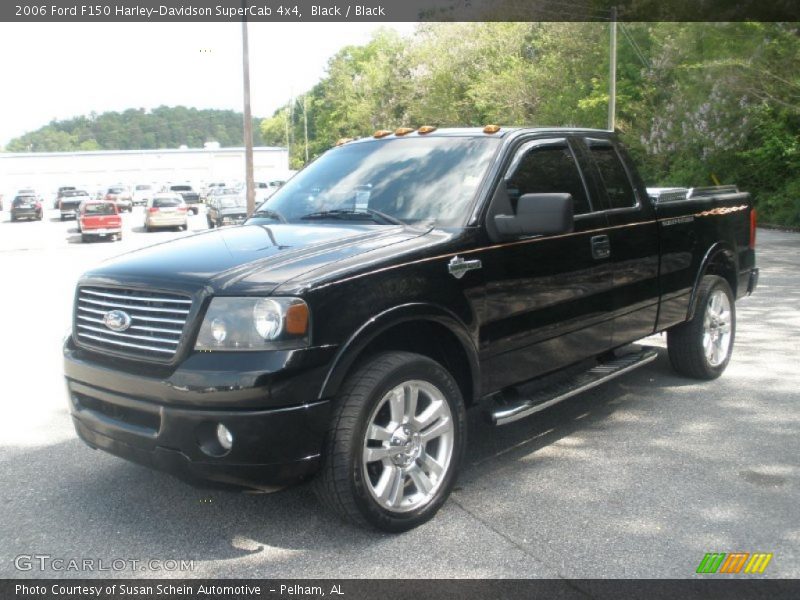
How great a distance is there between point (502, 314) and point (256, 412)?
162 cm

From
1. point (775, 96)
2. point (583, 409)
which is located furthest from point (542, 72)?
point (583, 409)

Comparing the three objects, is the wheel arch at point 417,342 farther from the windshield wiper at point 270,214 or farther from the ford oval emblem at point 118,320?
the windshield wiper at point 270,214

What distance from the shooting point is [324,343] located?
11.7 feet

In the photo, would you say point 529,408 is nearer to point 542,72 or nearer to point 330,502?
point 330,502

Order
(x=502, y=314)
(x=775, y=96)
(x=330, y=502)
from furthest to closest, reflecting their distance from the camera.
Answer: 1. (x=775, y=96)
2. (x=502, y=314)
3. (x=330, y=502)

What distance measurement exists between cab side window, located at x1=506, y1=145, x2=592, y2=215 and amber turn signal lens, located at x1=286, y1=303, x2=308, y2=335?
175cm

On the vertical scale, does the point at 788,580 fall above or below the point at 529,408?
below

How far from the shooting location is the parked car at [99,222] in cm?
3300

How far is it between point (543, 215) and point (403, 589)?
2008 millimetres

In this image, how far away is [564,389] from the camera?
4.90m

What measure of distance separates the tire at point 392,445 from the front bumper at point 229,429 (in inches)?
5.3
